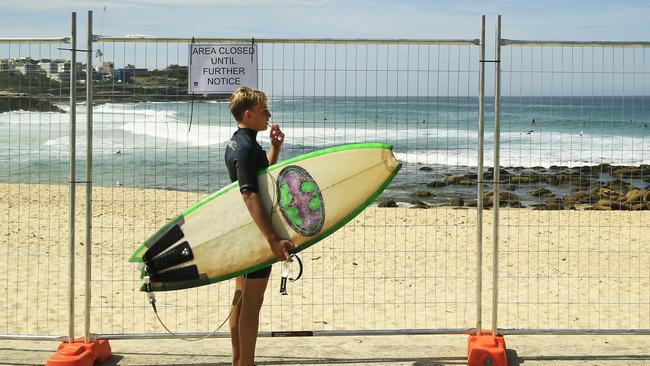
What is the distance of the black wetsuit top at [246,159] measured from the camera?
13.6 feet

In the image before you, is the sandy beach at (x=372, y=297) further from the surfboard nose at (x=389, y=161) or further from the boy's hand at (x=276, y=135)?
the boy's hand at (x=276, y=135)

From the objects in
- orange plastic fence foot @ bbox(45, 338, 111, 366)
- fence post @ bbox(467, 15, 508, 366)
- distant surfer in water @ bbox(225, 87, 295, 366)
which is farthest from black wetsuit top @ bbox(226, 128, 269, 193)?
orange plastic fence foot @ bbox(45, 338, 111, 366)

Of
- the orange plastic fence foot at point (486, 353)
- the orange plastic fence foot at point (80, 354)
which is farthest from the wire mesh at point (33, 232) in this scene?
the orange plastic fence foot at point (486, 353)

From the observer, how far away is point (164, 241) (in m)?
4.61

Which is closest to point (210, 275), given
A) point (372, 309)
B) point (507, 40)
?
point (507, 40)

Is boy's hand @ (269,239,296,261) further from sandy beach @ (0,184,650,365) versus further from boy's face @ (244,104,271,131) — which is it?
sandy beach @ (0,184,650,365)

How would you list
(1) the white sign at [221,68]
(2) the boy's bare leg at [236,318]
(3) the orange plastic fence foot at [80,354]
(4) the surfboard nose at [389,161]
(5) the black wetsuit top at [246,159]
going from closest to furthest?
(5) the black wetsuit top at [246,159] < (2) the boy's bare leg at [236,318] < (4) the surfboard nose at [389,161] < (3) the orange plastic fence foot at [80,354] < (1) the white sign at [221,68]

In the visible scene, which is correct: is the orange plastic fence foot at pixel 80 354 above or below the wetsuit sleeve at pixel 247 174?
below

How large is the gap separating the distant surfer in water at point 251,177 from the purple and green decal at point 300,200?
5.6 inches

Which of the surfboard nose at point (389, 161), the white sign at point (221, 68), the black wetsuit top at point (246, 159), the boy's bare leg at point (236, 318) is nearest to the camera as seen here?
the black wetsuit top at point (246, 159)

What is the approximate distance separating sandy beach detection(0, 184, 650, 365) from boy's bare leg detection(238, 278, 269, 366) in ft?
2.62

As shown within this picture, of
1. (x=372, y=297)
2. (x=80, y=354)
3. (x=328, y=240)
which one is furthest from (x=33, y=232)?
(x=80, y=354)

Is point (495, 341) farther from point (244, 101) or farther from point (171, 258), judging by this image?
point (244, 101)

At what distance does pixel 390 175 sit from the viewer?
479 cm
